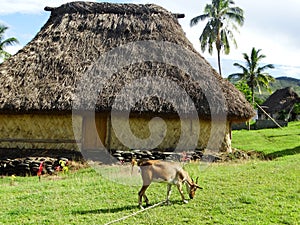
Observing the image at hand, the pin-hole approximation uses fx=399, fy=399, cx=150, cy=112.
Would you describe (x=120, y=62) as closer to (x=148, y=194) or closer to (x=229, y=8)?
(x=148, y=194)

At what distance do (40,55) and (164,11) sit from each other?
5.63 meters

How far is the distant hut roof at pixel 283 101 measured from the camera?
128 feet

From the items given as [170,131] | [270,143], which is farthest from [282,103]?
[170,131]

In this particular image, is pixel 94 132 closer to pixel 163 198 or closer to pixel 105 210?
pixel 163 198

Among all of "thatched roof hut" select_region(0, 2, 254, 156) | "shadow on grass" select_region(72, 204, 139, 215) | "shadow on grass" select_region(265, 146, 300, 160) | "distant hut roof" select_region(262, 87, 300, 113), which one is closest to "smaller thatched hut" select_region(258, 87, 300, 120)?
"distant hut roof" select_region(262, 87, 300, 113)

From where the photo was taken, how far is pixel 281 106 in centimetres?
3909

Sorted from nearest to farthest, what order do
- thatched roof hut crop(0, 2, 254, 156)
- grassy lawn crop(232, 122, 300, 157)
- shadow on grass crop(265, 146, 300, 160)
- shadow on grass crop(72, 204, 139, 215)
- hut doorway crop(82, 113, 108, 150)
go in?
shadow on grass crop(72, 204, 139, 215) < thatched roof hut crop(0, 2, 254, 156) < hut doorway crop(82, 113, 108, 150) < shadow on grass crop(265, 146, 300, 160) < grassy lawn crop(232, 122, 300, 157)

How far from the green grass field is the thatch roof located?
10.5 feet

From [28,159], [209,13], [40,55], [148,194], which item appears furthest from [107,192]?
[209,13]

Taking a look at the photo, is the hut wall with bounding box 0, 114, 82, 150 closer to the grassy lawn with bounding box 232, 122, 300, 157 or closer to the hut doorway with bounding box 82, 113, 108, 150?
the hut doorway with bounding box 82, 113, 108, 150

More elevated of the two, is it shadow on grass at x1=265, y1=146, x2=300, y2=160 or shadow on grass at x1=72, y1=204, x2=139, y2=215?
shadow on grass at x1=72, y1=204, x2=139, y2=215

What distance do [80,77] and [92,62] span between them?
0.89 m

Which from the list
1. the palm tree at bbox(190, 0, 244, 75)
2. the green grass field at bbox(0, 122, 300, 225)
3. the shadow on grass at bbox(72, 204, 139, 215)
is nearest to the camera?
the green grass field at bbox(0, 122, 300, 225)

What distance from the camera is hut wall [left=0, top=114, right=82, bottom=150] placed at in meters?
12.9
